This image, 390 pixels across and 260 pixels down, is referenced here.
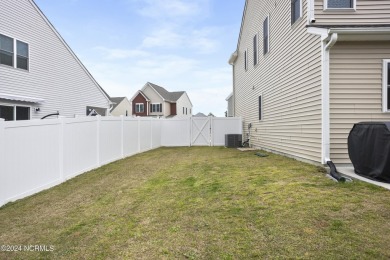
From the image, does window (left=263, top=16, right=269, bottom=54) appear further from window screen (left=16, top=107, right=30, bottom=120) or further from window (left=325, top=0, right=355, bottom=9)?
window screen (left=16, top=107, right=30, bottom=120)

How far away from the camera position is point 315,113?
7.16 metres

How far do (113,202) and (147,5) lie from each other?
1465 cm

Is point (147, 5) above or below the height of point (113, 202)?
above

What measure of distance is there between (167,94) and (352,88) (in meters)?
37.3

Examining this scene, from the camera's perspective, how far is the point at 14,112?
462 inches

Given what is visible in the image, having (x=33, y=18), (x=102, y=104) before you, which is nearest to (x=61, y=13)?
(x=33, y=18)

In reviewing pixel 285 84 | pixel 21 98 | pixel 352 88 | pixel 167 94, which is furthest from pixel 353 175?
pixel 167 94

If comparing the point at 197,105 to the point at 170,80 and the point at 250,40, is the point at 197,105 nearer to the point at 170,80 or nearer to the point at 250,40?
the point at 170,80

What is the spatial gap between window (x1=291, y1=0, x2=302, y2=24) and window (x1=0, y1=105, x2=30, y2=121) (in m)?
11.9

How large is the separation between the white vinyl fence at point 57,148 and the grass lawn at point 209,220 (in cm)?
38

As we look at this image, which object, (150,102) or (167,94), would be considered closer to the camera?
(150,102)

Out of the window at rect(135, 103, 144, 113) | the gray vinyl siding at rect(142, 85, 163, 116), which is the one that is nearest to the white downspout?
the gray vinyl siding at rect(142, 85, 163, 116)

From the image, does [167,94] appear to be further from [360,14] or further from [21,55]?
[360,14]

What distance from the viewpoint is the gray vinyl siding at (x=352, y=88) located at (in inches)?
270
